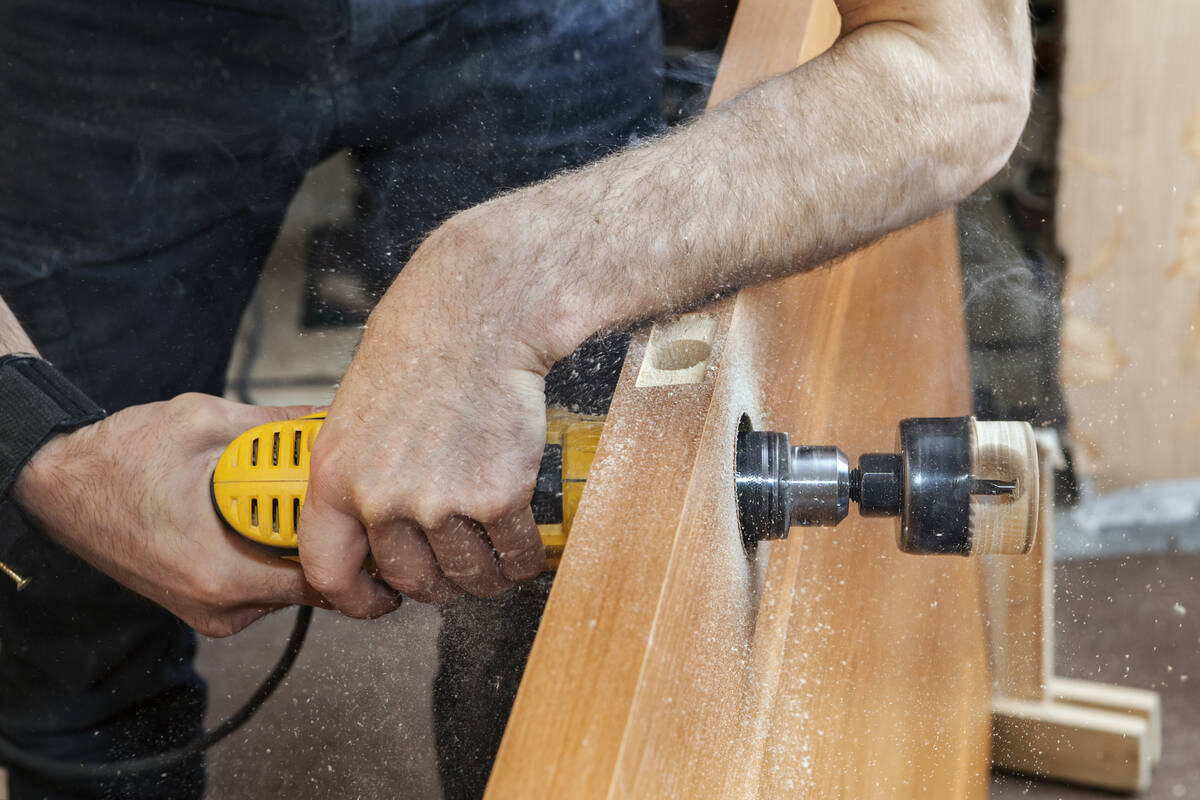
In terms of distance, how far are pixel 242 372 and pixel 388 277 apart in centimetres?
30

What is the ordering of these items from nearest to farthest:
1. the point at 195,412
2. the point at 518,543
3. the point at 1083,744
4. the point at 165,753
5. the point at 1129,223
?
1. the point at 518,543
2. the point at 195,412
3. the point at 165,753
4. the point at 1083,744
5. the point at 1129,223

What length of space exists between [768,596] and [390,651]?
37cm

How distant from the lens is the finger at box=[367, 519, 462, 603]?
682 mm

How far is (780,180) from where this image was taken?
2.51 feet

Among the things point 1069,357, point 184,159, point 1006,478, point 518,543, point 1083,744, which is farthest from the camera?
point 1069,357

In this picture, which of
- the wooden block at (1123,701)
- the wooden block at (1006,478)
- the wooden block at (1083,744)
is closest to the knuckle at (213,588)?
the wooden block at (1006,478)

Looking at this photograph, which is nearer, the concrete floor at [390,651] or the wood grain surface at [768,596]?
the wood grain surface at [768,596]

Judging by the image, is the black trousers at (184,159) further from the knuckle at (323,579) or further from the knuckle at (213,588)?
→ the knuckle at (323,579)

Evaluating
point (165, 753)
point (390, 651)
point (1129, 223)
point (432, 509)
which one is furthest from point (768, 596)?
point (1129, 223)

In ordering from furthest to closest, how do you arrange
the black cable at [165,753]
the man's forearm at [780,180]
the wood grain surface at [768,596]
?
the black cable at [165,753] → the man's forearm at [780,180] → the wood grain surface at [768,596]

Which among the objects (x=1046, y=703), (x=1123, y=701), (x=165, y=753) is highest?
(x=165, y=753)

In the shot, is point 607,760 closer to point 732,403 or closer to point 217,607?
point 732,403

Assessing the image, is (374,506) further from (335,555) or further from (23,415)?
(23,415)

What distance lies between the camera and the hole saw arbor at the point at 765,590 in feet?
1.42
